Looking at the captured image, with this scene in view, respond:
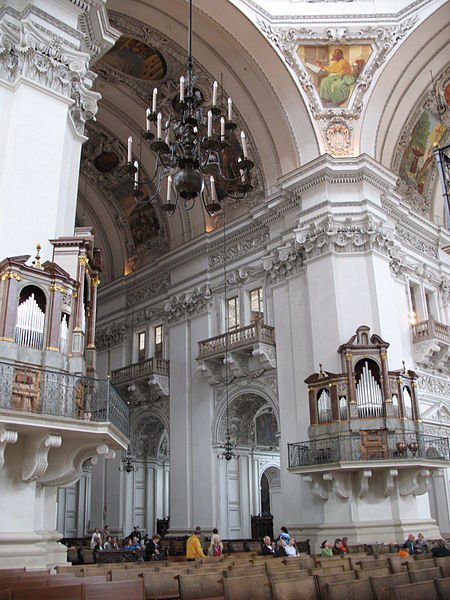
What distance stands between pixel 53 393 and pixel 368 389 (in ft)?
30.4

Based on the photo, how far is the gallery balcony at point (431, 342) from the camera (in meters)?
→ 18.3

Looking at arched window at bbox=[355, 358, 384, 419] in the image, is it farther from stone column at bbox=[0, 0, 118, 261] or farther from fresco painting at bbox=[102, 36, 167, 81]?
fresco painting at bbox=[102, 36, 167, 81]

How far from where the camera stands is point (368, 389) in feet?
50.7

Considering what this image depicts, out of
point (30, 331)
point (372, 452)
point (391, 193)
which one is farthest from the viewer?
point (391, 193)

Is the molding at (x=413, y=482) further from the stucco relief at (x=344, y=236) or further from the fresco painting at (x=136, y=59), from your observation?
the fresco painting at (x=136, y=59)

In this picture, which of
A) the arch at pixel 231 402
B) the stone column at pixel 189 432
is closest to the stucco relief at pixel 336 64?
the stone column at pixel 189 432

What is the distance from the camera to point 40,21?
11.4m

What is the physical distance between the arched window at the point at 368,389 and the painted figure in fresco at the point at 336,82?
8669 millimetres

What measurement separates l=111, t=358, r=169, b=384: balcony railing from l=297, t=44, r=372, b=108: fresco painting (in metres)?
10.2

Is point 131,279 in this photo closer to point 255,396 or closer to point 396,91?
point 255,396

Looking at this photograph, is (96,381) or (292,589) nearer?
(292,589)

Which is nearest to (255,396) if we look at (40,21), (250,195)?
(250,195)

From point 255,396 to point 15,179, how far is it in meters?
11.3

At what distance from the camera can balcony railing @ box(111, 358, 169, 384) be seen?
21297mm
